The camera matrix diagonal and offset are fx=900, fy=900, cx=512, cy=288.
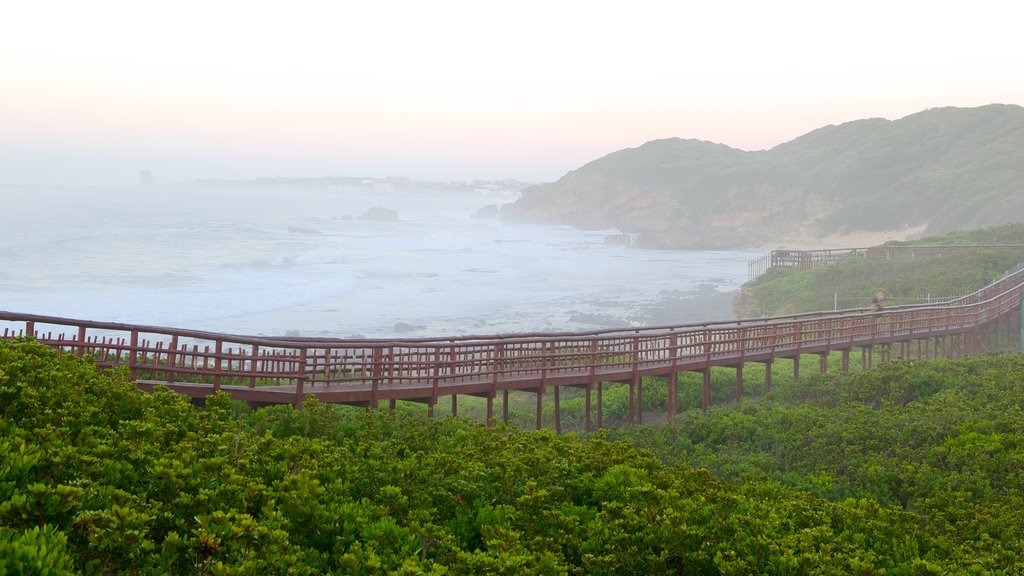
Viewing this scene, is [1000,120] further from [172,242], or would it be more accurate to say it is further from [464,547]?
[464,547]

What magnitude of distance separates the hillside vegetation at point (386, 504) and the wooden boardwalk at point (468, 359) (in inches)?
146

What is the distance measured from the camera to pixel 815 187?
424 ft

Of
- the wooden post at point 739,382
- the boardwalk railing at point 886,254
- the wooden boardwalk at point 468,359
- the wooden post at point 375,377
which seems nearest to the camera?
the wooden boardwalk at point 468,359

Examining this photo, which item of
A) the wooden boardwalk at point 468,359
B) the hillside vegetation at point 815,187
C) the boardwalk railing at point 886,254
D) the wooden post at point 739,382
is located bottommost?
the wooden post at point 739,382

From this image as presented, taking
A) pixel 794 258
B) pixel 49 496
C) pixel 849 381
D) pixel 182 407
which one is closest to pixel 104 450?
pixel 49 496

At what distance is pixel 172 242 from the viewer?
98.2m

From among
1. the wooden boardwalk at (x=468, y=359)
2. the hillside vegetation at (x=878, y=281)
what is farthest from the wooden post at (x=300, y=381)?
the hillside vegetation at (x=878, y=281)

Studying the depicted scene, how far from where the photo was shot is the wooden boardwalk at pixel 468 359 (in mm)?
13562

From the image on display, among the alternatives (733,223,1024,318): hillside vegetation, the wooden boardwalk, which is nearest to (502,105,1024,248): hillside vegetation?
(733,223,1024,318): hillside vegetation

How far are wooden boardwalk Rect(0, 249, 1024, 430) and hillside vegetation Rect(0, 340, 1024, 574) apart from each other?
3.70m

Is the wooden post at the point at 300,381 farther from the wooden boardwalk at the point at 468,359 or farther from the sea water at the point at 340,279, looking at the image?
the sea water at the point at 340,279

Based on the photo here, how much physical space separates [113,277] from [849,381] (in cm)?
6055

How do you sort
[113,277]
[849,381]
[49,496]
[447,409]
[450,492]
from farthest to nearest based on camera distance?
[113,277], [447,409], [849,381], [450,492], [49,496]

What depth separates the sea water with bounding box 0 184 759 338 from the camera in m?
49.6
